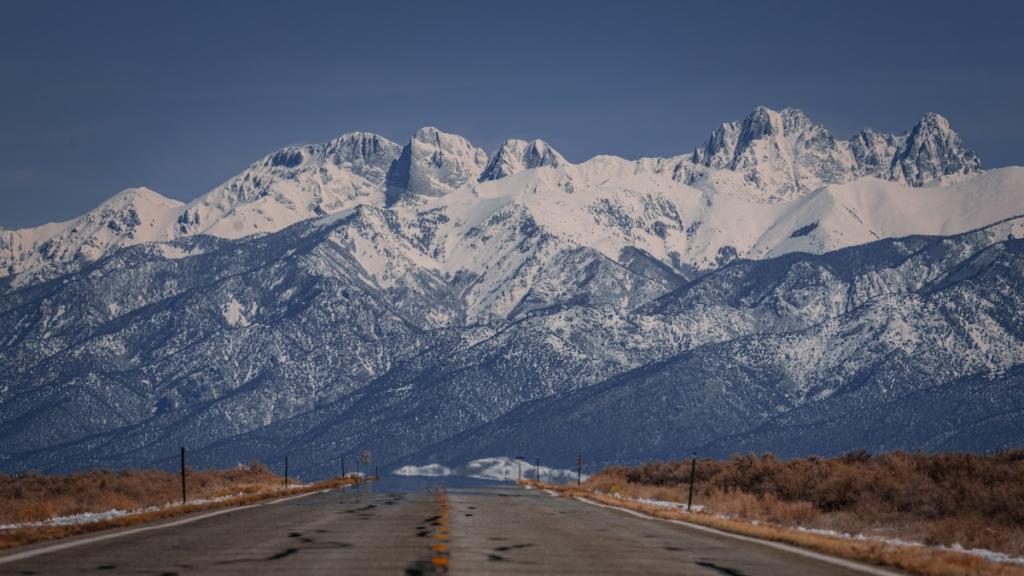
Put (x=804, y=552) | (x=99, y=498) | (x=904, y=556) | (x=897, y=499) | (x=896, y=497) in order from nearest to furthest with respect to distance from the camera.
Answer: (x=904, y=556)
(x=804, y=552)
(x=897, y=499)
(x=896, y=497)
(x=99, y=498)

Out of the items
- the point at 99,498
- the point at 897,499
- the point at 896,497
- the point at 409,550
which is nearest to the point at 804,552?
the point at 409,550

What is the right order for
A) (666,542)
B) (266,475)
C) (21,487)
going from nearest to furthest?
(666,542)
(21,487)
(266,475)

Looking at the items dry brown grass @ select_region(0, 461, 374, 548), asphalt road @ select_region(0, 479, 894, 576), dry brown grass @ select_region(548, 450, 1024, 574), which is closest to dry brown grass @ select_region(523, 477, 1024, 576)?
dry brown grass @ select_region(548, 450, 1024, 574)

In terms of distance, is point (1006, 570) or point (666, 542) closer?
point (1006, 570)

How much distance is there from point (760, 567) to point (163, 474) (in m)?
55.6

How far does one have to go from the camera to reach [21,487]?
174ft

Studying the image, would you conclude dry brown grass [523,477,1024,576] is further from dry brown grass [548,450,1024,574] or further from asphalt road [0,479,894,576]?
asphalt road [0,479,894,576]

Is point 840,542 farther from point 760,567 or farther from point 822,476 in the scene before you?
point 822,476

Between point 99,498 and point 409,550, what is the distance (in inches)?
1011

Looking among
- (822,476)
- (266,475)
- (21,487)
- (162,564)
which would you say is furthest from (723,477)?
(266,475)

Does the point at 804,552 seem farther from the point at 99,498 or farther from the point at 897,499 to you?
the point at 99,498

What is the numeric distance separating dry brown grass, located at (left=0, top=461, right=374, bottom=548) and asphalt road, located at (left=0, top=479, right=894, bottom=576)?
1.23m

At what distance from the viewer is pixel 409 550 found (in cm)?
2083

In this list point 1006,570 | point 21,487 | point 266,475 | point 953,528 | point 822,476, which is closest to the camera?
point 1006,570
